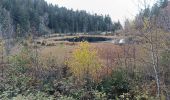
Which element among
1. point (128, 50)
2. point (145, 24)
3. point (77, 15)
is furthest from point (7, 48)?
point (77, 15)

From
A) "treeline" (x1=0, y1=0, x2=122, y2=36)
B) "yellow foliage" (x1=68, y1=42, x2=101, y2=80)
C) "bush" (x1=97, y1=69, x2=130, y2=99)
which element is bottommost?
"bush" (x1=97, y1=69, x2=130, y2=99)

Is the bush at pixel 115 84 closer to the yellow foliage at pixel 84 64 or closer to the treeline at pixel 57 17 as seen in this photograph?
the yellow foliage at pixel 84 64

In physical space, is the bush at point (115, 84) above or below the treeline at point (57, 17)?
below

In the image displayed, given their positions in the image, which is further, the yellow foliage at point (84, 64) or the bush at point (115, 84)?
the bush at point (115, 84)

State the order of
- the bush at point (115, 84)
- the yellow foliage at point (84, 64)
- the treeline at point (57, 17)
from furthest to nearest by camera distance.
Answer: the treeline at point (57, 17)
the bush at point (115, 84)
the yellow foliage at point (84, 64)

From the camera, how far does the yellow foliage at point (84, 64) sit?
77.6 feet

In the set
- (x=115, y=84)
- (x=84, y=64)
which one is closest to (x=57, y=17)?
(x=115, y=84)

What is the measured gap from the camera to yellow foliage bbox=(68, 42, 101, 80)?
2366 cm

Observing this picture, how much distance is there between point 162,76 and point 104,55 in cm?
1099

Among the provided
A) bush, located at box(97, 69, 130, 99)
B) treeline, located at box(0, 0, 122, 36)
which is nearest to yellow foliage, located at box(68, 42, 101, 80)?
bush, located at box(97, 69, 130, 99)

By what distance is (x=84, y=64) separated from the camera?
23812mm

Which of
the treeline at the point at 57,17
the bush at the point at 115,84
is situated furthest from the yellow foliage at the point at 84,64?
the treeline at the point at 57,17

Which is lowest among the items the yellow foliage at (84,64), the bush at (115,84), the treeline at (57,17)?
the bush at (115,84)

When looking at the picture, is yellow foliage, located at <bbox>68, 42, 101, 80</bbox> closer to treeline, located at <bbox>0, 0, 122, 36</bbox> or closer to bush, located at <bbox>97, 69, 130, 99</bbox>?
bush, located at <bbox>97, 69, 130, 99</bbox>
